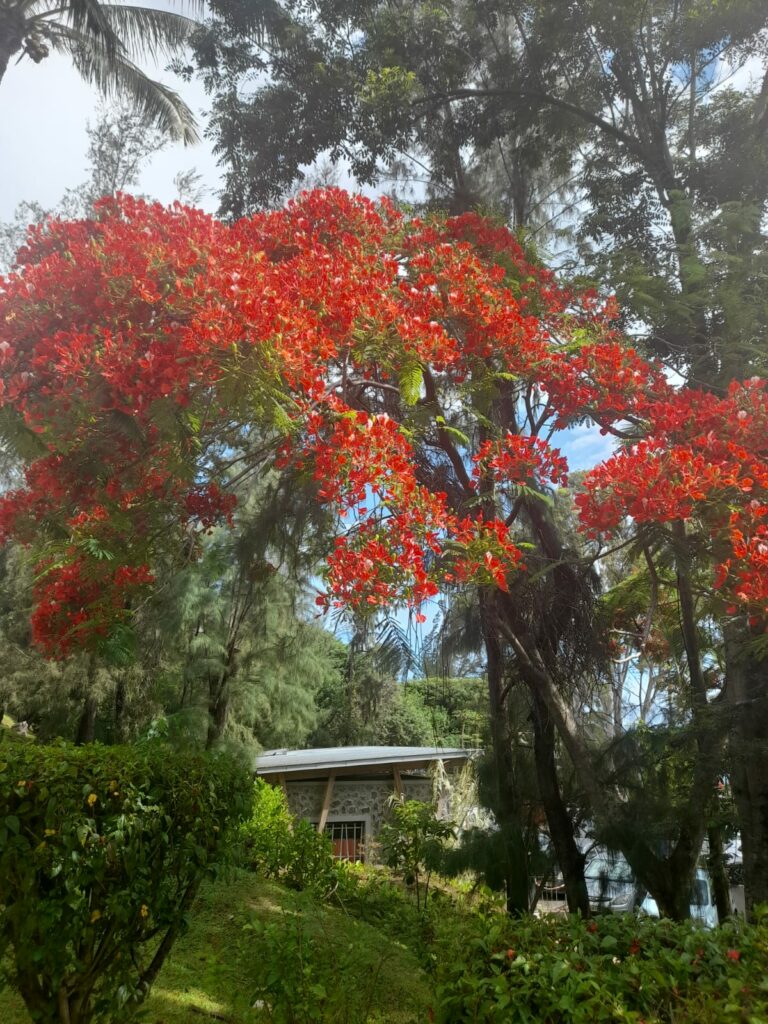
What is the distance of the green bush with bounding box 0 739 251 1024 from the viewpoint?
2367 mm

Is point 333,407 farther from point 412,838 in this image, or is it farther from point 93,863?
point 412,838

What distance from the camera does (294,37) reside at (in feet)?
20.2

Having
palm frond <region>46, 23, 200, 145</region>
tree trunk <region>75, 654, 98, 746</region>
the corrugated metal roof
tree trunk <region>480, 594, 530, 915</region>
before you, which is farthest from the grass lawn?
palm frond <region>46, 23, 200, 145</region>

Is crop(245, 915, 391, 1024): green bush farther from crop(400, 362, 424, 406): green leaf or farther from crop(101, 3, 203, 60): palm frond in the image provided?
crop(101, 3, 203, 60): palm frond

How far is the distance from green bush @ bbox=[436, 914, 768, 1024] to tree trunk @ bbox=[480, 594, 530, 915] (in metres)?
2.40

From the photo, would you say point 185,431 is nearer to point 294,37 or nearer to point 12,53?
point 294,37

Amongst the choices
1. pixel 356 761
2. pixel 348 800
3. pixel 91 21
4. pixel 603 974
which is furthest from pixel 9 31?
pixel 348 800

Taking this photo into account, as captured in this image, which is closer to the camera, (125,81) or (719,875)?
(719,875)

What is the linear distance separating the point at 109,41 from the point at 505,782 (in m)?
9.33

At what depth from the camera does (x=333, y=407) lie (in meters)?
3.28

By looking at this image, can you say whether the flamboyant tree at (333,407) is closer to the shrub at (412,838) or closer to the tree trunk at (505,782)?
the tree trunk at (505,782)

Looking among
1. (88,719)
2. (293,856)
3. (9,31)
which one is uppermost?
(9,31)

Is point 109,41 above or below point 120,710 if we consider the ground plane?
above

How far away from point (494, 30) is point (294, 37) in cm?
202
